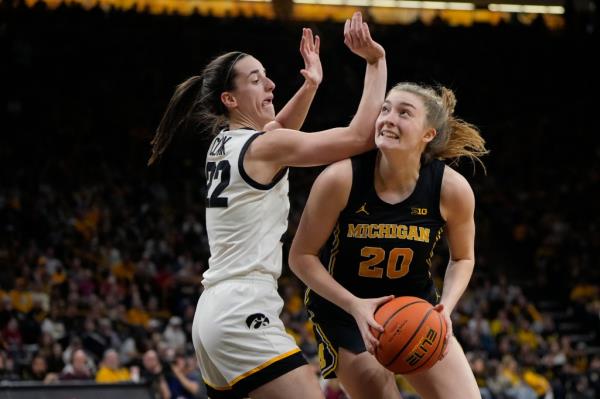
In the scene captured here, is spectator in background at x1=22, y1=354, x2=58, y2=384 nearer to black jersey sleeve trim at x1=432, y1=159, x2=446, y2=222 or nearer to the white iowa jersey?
the white iowa jersey

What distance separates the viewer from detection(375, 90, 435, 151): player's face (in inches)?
154

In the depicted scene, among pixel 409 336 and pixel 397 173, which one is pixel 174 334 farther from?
pixel 409 336

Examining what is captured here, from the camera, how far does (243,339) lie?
12.1 feet

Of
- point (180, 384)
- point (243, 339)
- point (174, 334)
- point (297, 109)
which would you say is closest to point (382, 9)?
point (174, 334)

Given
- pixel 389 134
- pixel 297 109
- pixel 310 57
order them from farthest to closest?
pixel 297 109
pixel 310 57
pixel 389 134

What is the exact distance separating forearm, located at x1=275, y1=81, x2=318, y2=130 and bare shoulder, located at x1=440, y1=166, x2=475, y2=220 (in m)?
0.79

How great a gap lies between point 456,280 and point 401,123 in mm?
759

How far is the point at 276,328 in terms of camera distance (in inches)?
148

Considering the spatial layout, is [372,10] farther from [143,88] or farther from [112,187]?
[112,187]

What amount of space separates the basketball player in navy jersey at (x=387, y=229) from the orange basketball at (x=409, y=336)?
17cm

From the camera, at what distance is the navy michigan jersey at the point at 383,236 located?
158 inches

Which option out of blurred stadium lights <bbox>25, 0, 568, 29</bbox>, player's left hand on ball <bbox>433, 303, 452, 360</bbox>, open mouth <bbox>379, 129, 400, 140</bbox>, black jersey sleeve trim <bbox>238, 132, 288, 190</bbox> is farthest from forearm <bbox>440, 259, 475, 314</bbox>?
blurred stadium lights <bbox>25, 0, 568, 29</bbox>

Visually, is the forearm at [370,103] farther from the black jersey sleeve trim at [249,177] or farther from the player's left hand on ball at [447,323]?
the player's left hand on ball at [447,323]

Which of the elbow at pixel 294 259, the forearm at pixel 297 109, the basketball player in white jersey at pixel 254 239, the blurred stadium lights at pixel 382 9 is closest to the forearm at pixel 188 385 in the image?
the forearm at pixel 297 109
